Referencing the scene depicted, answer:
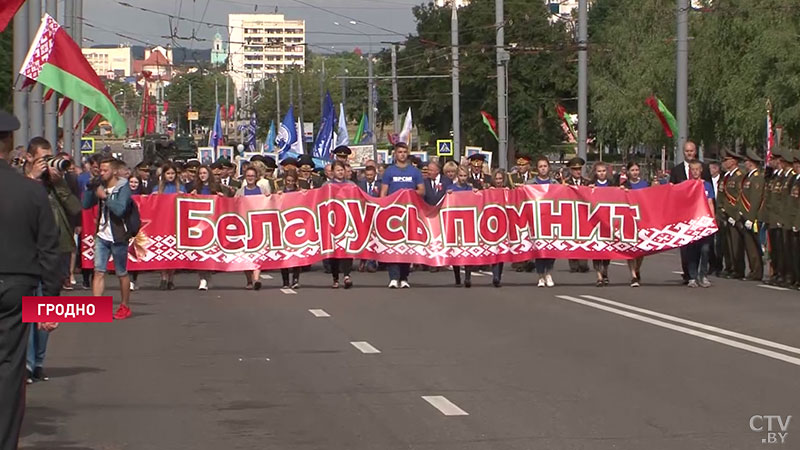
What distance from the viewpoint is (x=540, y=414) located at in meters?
11.0

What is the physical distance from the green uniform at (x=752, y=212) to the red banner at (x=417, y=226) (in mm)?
1102

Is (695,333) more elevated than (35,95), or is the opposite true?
(35,95)

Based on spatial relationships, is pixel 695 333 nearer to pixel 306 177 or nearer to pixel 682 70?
pixel 306 177

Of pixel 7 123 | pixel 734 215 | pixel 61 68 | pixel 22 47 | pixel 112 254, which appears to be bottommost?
pixel 112 254

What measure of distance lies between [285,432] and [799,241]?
14123mm

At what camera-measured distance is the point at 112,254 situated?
18312 millimetres

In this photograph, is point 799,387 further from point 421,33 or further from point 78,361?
point 421,33

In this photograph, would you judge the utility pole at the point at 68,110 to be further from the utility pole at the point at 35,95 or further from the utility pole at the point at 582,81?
the utility pole at the point at 582,81

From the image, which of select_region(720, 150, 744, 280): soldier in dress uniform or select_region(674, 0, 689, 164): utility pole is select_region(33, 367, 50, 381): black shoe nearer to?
select_region(720, 150, 744, 280): soldier in dress uniform

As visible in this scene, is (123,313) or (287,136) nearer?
(123,313)

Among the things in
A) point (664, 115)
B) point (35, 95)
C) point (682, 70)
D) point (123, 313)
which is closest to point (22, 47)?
point (35, 95)

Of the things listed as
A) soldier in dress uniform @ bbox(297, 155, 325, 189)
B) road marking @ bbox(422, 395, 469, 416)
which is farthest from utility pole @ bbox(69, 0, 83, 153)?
road marking @ bbox(422, 395, 469, 416)

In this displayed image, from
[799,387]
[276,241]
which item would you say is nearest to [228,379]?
[799,387]

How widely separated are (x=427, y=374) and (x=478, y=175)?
55.8 ft
